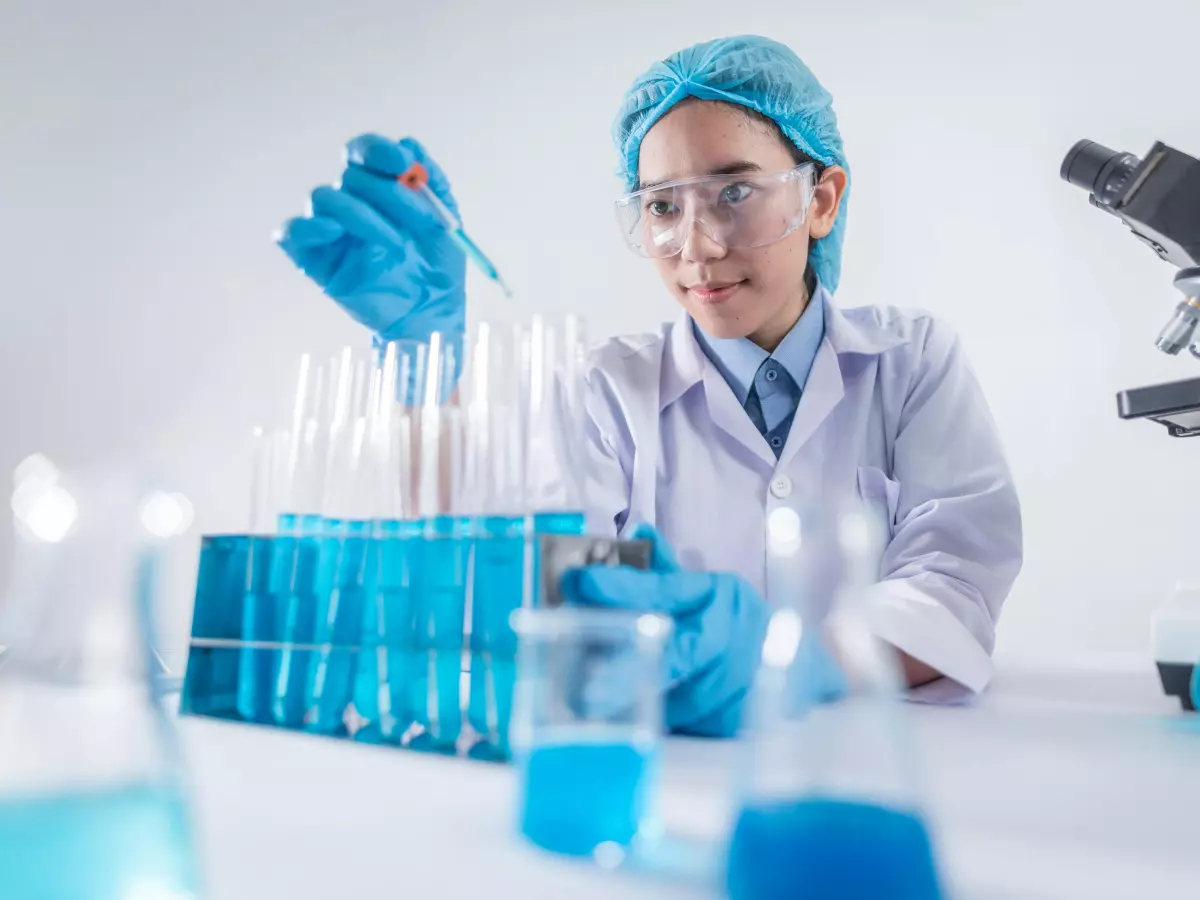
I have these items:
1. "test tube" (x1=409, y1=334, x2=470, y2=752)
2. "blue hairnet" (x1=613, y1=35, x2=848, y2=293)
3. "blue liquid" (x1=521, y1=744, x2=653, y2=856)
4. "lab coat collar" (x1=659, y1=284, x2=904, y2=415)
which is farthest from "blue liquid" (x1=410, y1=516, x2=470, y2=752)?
"blue hairnet" (x1=613, y1=35, x2=848, y2=293)

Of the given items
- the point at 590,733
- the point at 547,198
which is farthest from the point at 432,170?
the point at 547,198

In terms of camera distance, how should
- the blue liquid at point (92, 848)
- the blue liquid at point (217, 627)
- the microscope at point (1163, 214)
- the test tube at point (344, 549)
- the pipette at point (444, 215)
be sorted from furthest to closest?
the pipette at point (444, 215) < the microscope at point (1163, 214) < the blue liquid at point (217, 627) < the test tube at point (344, 549) < the blue liquid at point (92, 848)

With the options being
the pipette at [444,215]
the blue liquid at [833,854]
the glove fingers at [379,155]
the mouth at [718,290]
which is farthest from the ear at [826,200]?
the blue liquid at [833,854]

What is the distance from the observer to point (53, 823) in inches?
17.8

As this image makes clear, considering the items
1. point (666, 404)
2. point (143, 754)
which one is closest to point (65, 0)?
point (666, 404)

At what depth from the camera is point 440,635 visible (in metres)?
0.86

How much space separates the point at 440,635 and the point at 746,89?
4.48 ft

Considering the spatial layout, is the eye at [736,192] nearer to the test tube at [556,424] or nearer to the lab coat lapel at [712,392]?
the lab coat lapel at [712,392]

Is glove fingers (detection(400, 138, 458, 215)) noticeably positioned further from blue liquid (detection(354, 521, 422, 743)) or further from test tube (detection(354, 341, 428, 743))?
blue liquid (detection(354, 521, 422, 743))

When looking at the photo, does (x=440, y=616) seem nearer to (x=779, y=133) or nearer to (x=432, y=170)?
(x=432, y=170)

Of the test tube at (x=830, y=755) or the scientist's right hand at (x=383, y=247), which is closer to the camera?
the test tube at (x=830, y=755)

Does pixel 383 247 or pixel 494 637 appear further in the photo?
pixel 383 247

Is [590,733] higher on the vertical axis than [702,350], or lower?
lower

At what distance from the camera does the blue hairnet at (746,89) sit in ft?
6.00
